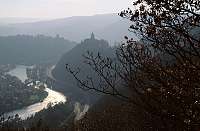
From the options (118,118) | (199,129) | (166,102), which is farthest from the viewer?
(118,118)

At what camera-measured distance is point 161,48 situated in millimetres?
10344

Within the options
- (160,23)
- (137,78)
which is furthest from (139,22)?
(137,78)

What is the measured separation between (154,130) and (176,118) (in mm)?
14741

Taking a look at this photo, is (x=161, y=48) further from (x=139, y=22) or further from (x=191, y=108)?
(x=191, y=108)

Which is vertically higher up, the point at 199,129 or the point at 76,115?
the point at 199,129

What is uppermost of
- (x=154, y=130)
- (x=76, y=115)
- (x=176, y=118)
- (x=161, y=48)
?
(x=161, y=48)

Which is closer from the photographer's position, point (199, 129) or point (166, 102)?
point (199, 129)

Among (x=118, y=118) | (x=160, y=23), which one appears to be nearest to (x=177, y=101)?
(x=160, y=23)

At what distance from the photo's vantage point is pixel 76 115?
16475cm

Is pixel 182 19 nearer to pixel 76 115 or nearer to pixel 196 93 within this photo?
pixel 196 93

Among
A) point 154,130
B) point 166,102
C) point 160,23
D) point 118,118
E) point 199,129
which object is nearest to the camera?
point 199,129

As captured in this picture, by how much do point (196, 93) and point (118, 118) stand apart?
1746 inches

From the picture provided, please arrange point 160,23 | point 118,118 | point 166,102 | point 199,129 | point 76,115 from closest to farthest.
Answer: point 199,129
point 160,23
point 166,102
point 118,118
point 76,115

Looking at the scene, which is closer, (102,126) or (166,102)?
(166,102)
